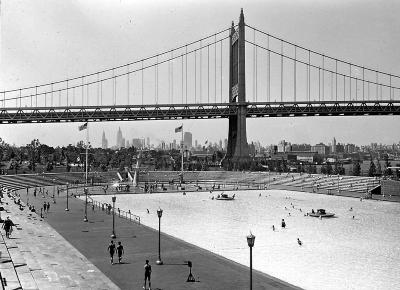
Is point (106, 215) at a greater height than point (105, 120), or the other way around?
point (105, 120)

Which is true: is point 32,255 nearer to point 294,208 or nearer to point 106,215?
Answer: point 106,215

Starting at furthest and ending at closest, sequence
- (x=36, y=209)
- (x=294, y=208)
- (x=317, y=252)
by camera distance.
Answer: (x=294, y=208)
(x=36, y=209)
(x=317, y=252)

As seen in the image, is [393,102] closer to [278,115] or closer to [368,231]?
[278,115]

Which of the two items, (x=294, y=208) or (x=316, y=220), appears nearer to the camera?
(x=316, y=220)

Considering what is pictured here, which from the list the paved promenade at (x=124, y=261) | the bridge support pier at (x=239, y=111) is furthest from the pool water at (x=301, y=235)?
the bridge support pier at (x=239, y=111)

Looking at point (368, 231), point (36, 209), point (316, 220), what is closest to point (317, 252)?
point (368, 231)

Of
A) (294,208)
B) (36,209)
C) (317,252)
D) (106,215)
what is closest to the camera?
(317,252)

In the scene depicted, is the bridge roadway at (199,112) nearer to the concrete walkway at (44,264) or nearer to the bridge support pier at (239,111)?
the bridge support pier at (239,111)
